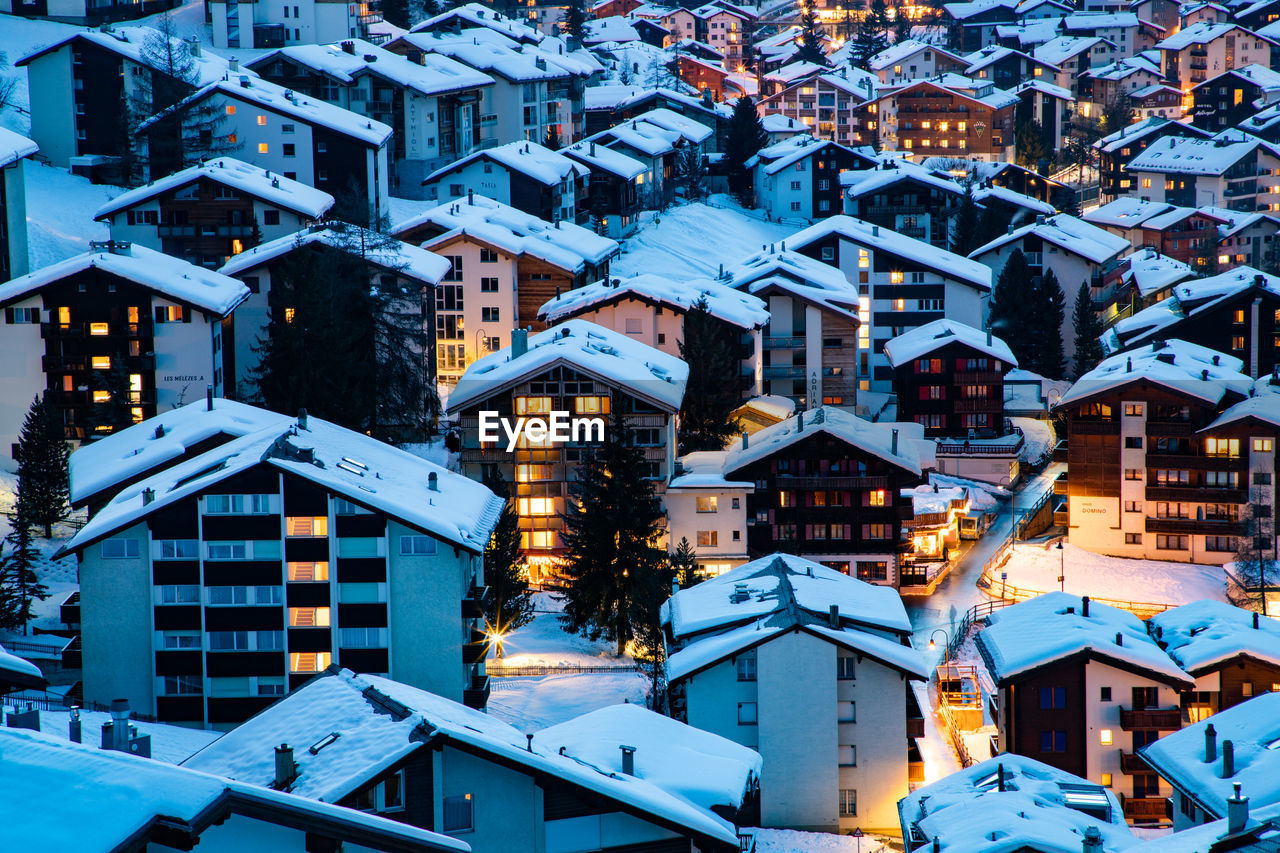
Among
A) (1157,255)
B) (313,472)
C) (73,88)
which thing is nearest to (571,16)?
(1157,255)

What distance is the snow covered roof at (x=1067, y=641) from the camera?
1773 inches

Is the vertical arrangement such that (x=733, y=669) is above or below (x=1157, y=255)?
above

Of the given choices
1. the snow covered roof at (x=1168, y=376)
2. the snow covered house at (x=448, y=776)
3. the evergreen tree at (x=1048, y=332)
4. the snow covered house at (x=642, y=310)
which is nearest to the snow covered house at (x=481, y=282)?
the snow covered house at (x=642, y=310)

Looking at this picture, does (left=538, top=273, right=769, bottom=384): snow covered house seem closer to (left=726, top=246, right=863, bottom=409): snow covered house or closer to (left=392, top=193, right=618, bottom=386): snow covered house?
(left=392, top=193, right=618, bottom=386): snow covered house

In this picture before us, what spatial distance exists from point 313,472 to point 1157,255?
264ft

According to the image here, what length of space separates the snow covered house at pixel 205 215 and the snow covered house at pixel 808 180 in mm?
46811

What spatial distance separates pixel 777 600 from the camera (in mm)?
44656

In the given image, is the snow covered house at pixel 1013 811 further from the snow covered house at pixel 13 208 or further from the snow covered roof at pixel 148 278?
the snow covered house at pixel 13 208

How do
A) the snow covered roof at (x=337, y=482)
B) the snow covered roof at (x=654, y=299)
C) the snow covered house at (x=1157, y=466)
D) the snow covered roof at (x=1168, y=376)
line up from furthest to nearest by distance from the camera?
the snow covered roof at (x=654, y=299), the snow covered roof at (x=1168, y=376), the snow covered house at (x=1157, y=466), the snow covered roof at (x=337, y=482)

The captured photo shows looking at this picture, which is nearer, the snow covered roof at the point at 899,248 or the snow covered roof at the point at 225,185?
the snow covered roof at the point at 225,185

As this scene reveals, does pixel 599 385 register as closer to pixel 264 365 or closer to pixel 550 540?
pixel 550 540

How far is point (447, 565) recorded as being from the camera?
4181 cm

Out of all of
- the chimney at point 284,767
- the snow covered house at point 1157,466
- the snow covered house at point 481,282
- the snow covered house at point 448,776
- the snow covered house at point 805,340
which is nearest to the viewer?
the chimney at point 284,767

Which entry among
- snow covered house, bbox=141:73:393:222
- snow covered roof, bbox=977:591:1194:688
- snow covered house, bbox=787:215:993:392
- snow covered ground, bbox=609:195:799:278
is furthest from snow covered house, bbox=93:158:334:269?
snow covered roof, bbox=977:591:1194:688
